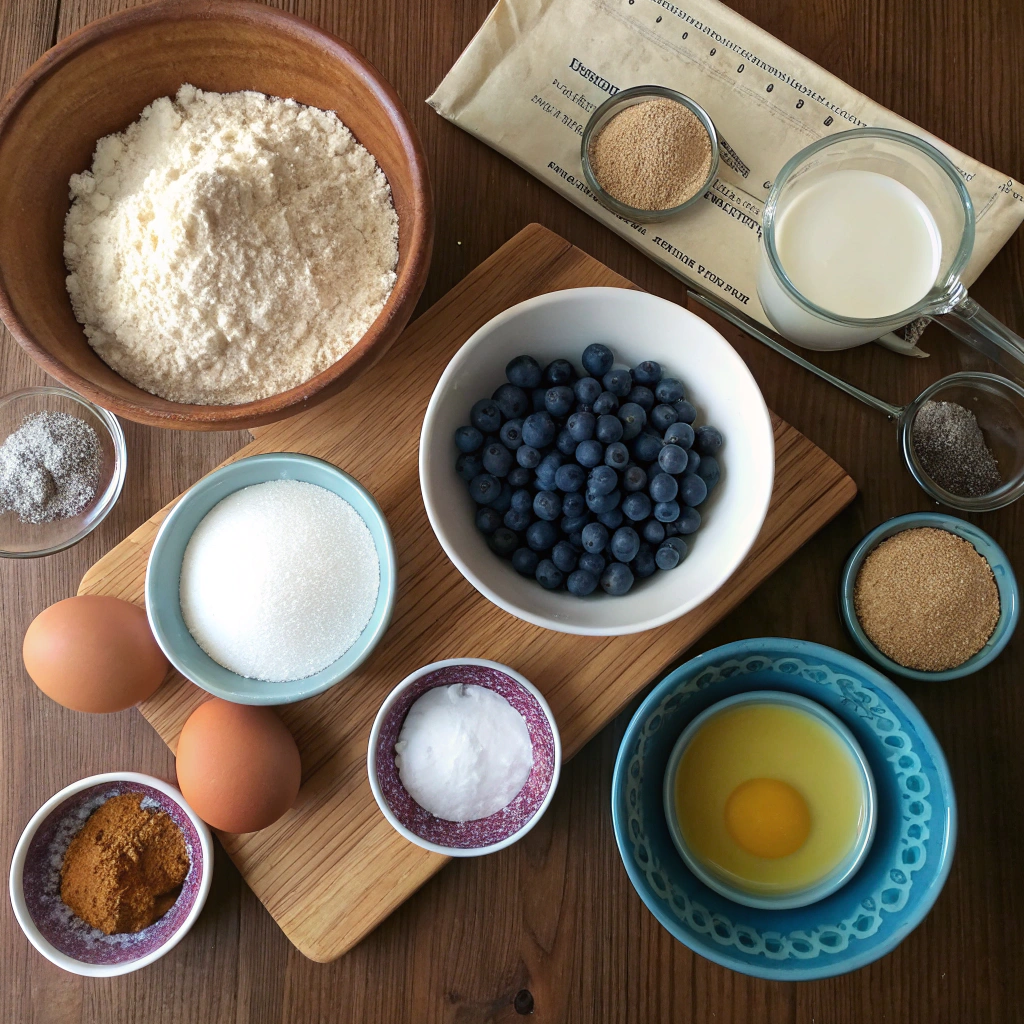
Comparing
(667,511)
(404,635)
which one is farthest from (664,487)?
(404,635)

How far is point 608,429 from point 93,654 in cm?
56

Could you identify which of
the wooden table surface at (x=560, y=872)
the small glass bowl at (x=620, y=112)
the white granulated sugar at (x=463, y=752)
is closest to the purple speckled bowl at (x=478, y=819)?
the white granulated sugar at (x=463, y=752)

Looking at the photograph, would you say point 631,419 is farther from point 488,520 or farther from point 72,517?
point 72,517

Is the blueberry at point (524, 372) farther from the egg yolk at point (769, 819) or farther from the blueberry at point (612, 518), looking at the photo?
the egg yolk at point (769, 819)

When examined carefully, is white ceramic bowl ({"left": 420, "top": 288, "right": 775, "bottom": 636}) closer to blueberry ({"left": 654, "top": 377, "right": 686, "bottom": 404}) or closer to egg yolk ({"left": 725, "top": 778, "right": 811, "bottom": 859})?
blueberry ({"left": 654, "top": 377, "right": 686, "bottom": 404})

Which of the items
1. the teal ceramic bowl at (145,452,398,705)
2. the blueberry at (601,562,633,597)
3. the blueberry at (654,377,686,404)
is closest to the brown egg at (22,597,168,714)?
the teal ceramic bowl at (145,452,398,705)

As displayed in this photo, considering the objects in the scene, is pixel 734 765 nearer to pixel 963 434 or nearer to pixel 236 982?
pixel 963 434

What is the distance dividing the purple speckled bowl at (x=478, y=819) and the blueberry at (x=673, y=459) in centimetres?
26

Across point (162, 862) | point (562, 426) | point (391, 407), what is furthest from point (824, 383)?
point (162, 862)

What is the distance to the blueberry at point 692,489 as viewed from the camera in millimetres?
724

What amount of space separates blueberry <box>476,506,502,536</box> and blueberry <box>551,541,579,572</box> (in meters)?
0.07

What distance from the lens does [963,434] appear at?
88 centimetres

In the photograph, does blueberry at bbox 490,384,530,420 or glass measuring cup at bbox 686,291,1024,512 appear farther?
glass measuring cup at bbox 686,291,1024,512

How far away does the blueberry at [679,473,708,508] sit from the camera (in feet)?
2.38
